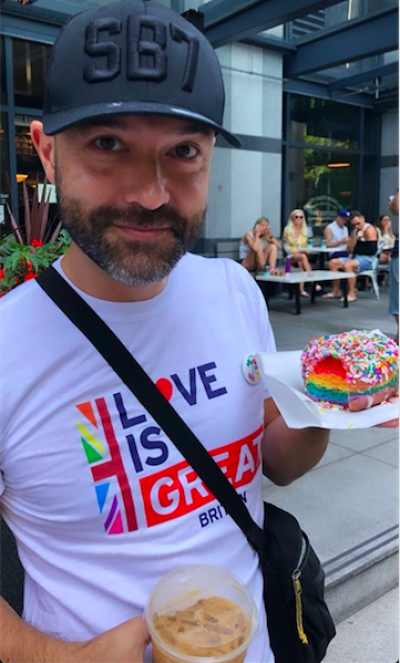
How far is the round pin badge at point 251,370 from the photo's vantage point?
1.27m

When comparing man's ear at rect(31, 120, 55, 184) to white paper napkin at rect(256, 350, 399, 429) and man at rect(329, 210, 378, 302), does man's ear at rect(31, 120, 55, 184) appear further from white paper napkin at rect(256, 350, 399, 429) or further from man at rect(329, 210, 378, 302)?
man at rect(329, 210, 378, 302)

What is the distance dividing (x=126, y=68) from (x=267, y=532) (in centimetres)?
107

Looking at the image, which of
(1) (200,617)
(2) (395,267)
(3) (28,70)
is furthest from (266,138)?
(1) (200,617)

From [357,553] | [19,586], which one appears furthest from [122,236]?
[357,553]

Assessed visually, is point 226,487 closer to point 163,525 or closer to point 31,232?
point 163,525

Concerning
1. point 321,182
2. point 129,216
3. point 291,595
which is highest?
point 321,182

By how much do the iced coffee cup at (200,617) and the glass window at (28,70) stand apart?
27.0 feet

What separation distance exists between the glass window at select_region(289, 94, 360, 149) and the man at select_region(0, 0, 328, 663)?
12146 mm

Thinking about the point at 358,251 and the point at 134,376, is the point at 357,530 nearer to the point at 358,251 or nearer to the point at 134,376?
the point at 134,376

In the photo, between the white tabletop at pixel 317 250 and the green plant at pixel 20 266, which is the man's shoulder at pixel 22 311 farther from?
the white tabletop at pixel 317 250

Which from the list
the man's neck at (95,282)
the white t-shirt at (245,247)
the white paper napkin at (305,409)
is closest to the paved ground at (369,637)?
the white paper napkin at (305,409)

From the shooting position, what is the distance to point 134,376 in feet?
3.64

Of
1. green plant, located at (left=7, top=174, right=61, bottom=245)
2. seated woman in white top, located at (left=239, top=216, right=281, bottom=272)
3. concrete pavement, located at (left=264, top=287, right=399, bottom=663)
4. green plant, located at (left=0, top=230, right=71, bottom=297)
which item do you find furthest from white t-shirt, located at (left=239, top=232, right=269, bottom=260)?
green plant, located at (left=0, top=230, right=71, bottom=297)

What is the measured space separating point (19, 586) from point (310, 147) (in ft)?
41.4
